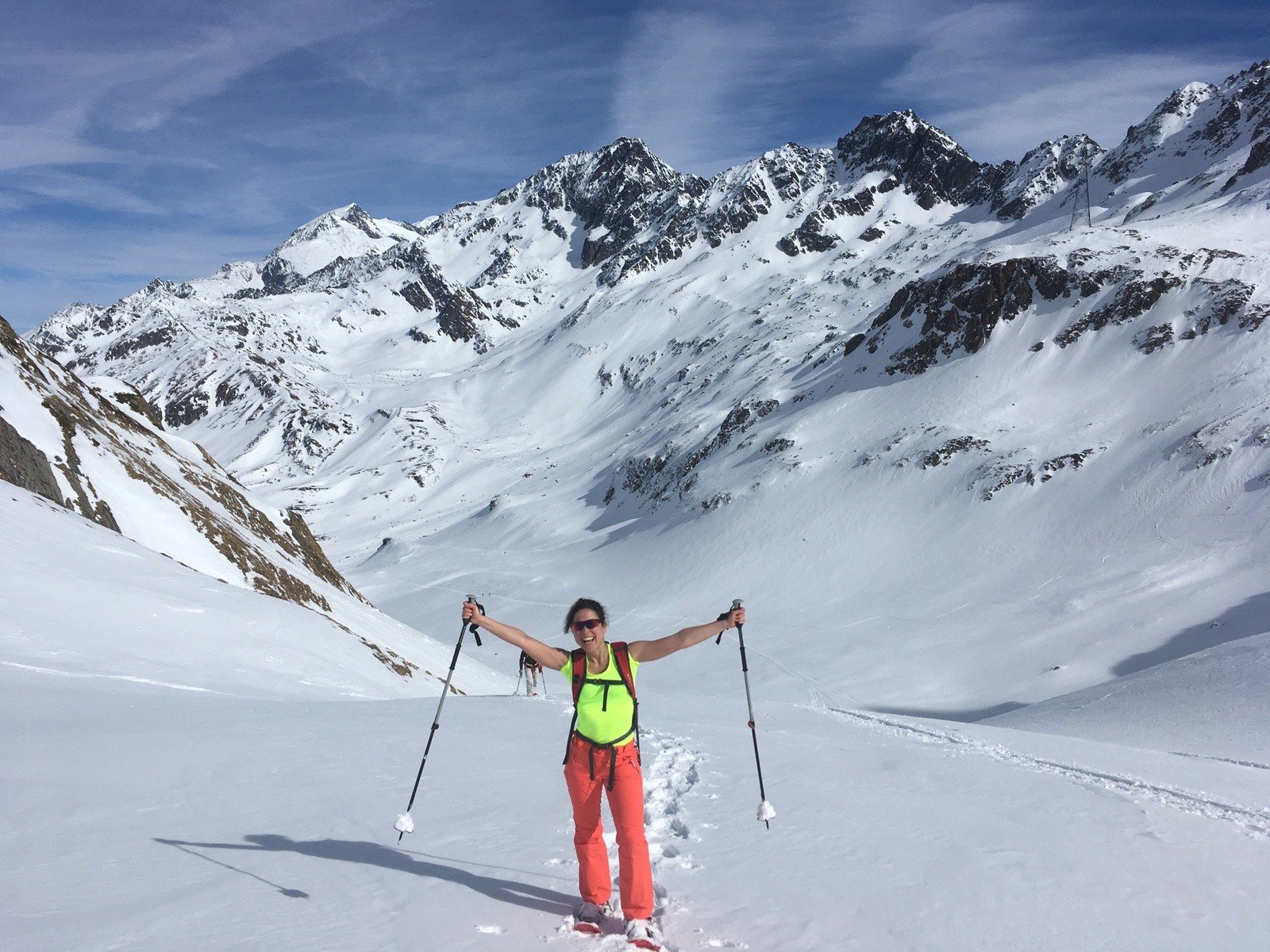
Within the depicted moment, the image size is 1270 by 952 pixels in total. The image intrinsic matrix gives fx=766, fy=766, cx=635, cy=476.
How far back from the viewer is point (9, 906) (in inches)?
182

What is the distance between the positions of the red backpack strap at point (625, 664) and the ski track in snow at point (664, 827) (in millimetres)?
1553

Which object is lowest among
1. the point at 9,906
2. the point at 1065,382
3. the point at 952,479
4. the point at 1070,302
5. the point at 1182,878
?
the point at 1182,878

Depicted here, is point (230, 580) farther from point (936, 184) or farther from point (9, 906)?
point (936, 184)

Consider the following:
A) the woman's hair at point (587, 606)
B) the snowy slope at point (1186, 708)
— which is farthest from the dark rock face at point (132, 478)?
the snowy slope at point (1186, 708)

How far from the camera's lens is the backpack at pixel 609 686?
215 inches

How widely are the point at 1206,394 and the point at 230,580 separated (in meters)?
54.7

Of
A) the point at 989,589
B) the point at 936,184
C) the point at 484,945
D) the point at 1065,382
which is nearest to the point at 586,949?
the point at 484,945

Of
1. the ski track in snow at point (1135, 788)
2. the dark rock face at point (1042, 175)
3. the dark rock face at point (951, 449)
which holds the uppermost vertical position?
the dark rock face at point (1042, 175)

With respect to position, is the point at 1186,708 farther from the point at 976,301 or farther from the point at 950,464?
the point at 976,301

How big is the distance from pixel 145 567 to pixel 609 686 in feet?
48.6

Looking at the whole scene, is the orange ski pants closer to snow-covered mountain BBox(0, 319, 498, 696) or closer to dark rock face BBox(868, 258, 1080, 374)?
snow-covered mountain BBox(0, 319, 498, 696)

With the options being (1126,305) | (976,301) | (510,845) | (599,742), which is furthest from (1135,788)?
(976,301)

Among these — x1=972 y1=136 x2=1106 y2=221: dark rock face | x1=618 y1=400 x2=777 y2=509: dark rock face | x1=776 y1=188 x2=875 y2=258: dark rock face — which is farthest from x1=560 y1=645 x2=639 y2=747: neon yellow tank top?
x1=776 y1=188 x2=875 y2=258: dark rock face

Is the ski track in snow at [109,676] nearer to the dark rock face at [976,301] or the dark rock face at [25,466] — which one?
the dark rock face at [25,466]
